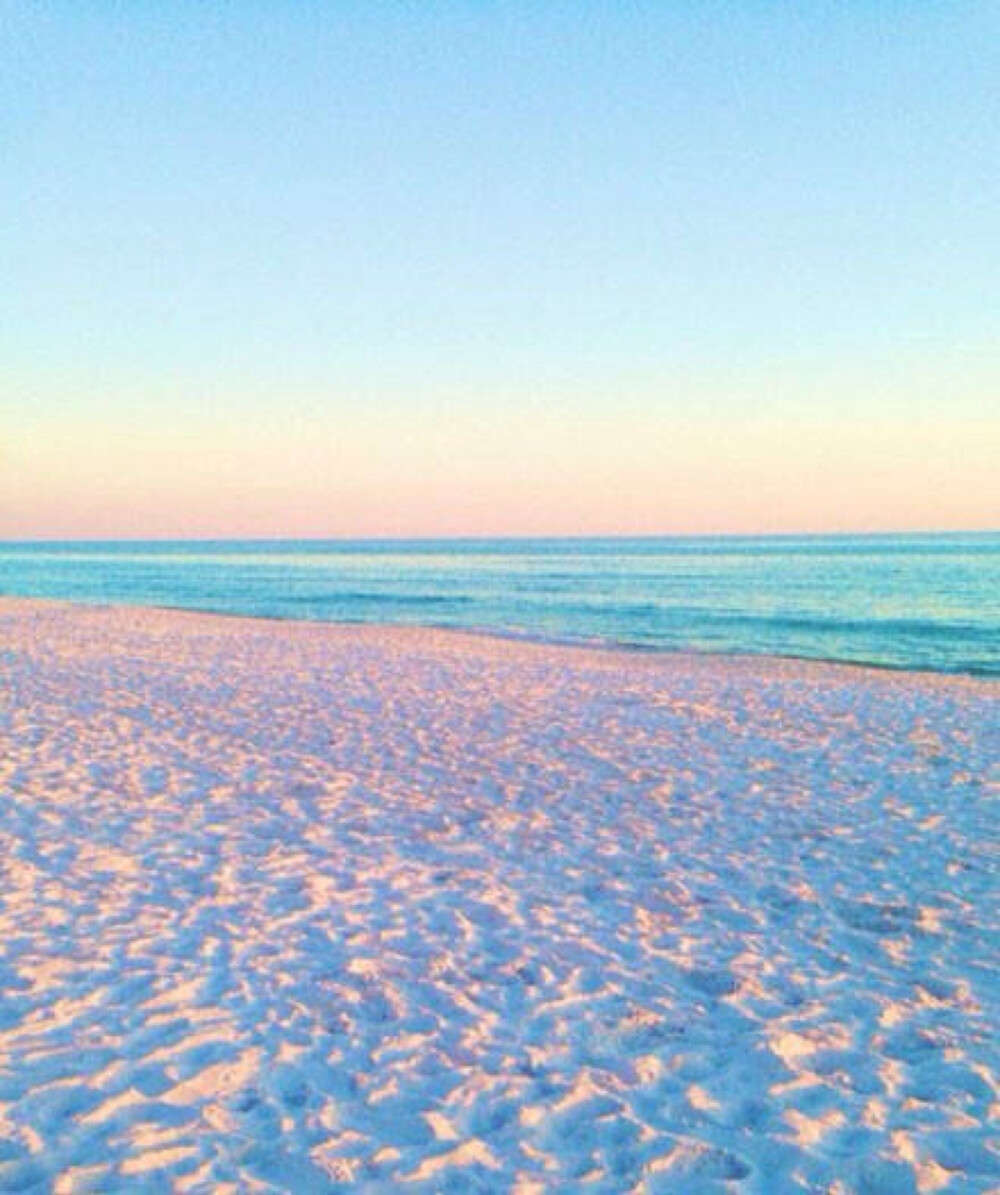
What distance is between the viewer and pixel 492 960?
19.2 ft

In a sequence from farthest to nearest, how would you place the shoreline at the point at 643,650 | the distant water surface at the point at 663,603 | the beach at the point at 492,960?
1. the distant water surface at the point at 663,603
2. the shoreline at the point at 643,650
3. the beach at the point at 492,960

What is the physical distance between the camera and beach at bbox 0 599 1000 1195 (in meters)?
4.08

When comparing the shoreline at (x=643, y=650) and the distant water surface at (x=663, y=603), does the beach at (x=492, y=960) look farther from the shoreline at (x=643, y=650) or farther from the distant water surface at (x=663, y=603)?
the distant water surface at (x=663, y=603)

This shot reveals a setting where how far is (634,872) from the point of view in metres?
7.50

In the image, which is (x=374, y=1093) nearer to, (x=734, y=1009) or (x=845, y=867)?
(x=734, y=1009)

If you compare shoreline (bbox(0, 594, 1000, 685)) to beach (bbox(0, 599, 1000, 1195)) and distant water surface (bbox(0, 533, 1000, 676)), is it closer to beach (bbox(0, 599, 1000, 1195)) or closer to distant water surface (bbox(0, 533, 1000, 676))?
distant water surface (bbox(0, 533, 1000, 676))

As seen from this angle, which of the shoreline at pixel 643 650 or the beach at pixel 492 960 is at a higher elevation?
the beach at pixel 492 960

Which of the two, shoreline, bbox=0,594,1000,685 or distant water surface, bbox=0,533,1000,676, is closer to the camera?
shoreline, bbox=0,594,1000,685

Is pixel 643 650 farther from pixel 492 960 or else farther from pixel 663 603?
pixel 492 960

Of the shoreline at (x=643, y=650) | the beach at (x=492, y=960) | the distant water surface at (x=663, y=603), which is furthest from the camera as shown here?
the distant water surface at (x=663, y=603)

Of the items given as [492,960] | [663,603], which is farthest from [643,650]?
[492,960]

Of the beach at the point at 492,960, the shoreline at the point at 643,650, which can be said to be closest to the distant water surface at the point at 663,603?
the shoreline at the point at 643,650

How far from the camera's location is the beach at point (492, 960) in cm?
408

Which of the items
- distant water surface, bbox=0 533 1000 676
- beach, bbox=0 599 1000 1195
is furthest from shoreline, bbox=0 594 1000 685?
beach, bbox=0 599 1000 1195
